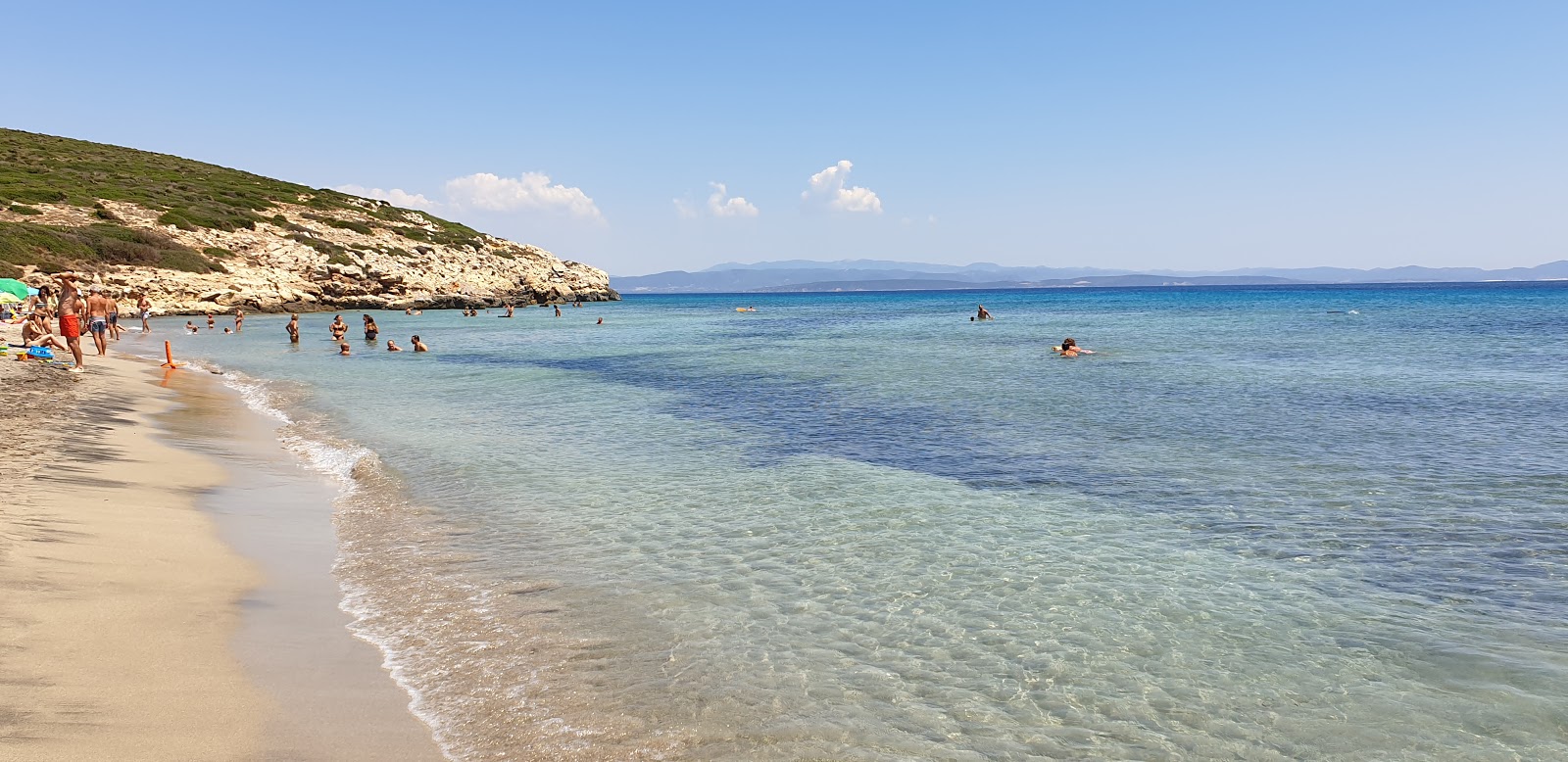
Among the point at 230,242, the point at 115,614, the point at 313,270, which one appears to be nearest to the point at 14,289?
the point at 115,614

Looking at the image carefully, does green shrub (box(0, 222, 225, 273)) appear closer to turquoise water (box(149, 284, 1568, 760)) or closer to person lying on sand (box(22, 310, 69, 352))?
person lying on sand (box(22, 310, 69, 352))

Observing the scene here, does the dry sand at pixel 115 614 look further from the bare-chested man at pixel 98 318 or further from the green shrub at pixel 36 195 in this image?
the green shrub at pixel 36 195

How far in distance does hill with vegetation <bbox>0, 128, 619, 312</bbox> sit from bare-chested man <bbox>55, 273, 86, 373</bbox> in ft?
145

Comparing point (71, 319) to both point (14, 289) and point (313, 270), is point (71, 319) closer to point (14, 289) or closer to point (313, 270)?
point (14, 289)

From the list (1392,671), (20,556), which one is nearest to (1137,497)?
(1392,671)

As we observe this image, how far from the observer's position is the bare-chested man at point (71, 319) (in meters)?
24.1

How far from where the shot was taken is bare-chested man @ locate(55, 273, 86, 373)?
24.1 metres

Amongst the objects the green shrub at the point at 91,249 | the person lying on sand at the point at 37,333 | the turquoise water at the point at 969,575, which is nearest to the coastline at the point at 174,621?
the turquoise water at the point at 969,575

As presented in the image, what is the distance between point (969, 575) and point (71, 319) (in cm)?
2846

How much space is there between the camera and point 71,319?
25219 millimetres

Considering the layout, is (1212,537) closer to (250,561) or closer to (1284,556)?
(1284,556)

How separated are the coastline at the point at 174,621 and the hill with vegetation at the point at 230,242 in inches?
2549

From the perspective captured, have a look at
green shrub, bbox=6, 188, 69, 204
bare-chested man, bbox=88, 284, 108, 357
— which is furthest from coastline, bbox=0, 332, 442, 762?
green shrub, bbox=6, 188, 69, 204

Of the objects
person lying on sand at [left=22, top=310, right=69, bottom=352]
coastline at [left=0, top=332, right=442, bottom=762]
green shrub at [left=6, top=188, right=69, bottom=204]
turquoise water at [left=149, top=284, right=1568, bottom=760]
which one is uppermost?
green shrub at [left=6, top=188, right=69, bottom=204]
